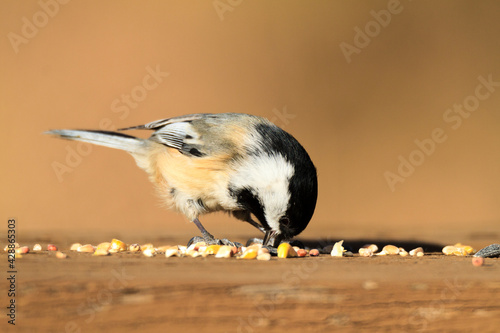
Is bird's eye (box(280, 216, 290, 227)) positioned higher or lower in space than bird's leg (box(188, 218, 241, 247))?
higher

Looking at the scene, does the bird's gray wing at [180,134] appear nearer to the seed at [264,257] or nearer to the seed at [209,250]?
the seed at [209,250]

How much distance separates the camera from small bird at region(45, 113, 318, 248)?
135 cm

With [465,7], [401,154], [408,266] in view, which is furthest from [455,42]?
[408,266]

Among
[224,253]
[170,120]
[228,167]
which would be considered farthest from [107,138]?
[224,253]

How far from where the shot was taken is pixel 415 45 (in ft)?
7.17

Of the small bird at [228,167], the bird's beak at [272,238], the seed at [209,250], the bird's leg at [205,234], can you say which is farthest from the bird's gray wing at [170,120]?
the seed at [209,250]

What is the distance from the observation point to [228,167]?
59.2 inches

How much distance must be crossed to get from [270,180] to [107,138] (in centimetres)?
65

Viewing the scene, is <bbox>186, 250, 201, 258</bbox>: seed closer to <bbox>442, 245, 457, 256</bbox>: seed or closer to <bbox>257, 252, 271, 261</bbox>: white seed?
<bbox>257, 252, 271, 261</bbox>: white seed

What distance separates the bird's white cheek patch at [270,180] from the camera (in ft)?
4.42

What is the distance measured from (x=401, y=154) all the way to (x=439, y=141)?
0.21m

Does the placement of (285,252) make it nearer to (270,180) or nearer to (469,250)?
(270,180)

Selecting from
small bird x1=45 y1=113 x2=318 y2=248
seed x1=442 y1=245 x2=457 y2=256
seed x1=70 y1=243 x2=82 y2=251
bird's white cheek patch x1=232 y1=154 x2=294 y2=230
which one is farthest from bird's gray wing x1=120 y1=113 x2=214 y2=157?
seed x1=442 y1=245 x2=457 y2=256

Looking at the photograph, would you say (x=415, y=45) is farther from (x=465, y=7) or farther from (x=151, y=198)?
(x=151, y=198)
